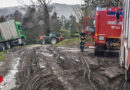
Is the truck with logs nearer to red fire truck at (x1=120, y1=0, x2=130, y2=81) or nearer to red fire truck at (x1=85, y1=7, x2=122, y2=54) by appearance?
red fire truck at (x1=85, y1=7, x2=122, y2=54)

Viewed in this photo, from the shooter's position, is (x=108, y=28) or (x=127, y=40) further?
(x=108, y=28)

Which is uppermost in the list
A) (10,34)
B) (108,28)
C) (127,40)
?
(127,40)

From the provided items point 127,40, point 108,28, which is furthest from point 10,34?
point 127,40

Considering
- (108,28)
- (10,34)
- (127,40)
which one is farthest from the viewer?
(10,34)

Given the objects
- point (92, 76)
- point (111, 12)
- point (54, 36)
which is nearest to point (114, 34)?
point (111, 12)

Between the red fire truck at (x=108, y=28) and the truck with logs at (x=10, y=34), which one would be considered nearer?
the red fire truck at (x=108, y=28)

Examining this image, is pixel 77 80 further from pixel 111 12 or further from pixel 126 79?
pixel 111 12

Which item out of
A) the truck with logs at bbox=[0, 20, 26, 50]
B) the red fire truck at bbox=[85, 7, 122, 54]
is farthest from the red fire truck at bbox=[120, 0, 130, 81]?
the truck with logs at bbox=[0, 20, 26, 50]

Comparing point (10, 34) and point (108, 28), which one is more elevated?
point (108, 28)

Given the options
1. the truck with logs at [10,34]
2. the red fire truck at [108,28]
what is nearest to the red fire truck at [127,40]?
the red fire truck at [108,28]

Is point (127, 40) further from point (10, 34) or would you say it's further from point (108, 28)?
point (10, 34)

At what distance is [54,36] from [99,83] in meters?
21.5

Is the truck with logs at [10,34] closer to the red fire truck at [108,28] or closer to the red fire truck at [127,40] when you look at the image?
the red fire truck at [108,28]

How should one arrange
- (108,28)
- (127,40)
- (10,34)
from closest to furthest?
(127,40)
(108,28)
(10,34)
